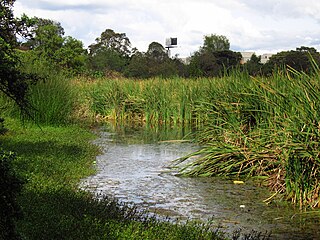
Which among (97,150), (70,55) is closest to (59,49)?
(70,55)

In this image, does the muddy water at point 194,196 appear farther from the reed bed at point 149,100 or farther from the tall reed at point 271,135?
the reed bed at point 149,100

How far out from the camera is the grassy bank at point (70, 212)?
5137mm

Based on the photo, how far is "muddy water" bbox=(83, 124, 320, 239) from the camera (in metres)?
6.58

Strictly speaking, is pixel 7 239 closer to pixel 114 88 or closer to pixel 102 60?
pixel 114 88

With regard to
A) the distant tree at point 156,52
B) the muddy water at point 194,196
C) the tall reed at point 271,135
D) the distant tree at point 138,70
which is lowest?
the muddy water at point 194,196

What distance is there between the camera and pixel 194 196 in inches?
315

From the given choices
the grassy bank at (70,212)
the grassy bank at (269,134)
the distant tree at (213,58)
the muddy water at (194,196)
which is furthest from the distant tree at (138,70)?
the grassy bank at (70,212)

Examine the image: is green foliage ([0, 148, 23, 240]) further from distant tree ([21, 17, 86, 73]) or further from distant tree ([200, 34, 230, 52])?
distant tree ([200, 34, 230, 52])

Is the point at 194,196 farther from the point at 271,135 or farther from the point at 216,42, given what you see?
the point at 216,42

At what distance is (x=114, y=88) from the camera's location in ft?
75.3

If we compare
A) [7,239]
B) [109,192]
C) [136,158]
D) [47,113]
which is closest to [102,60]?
[47,113]

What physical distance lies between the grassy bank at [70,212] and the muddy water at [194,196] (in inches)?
20.2

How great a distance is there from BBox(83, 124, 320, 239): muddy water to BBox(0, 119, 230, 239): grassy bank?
20.2 inches

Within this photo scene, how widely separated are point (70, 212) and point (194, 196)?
2.59 meters
